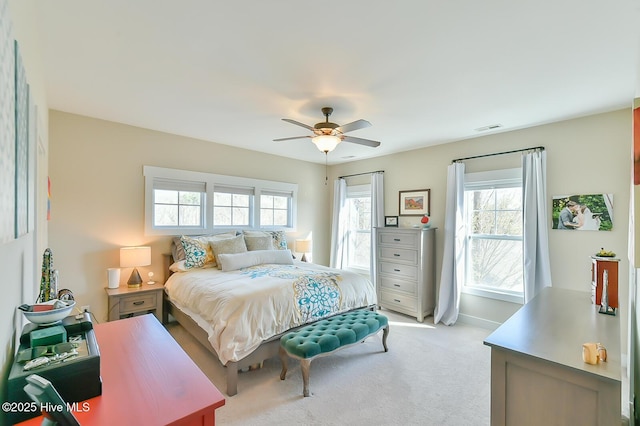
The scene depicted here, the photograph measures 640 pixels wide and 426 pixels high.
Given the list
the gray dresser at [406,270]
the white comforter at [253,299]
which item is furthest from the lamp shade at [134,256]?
the gray dresser at [406,270]

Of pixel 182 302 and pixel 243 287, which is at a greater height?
pixel 243 287

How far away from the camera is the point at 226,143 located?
14.4 ft

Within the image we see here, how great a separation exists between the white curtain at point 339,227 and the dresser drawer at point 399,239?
1.03 m

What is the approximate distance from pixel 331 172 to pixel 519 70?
394cm

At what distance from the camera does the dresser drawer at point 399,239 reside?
4.14 metres

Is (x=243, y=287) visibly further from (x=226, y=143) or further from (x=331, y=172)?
(x=331, y=172)

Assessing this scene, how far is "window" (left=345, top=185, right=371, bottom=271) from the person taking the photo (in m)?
5.36

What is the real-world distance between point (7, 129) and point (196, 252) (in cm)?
305

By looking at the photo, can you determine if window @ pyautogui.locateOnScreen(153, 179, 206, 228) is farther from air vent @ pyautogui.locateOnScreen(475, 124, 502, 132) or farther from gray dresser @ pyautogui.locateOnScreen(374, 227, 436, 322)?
air vent @ pyautogui.locateOnScreen(475, 124, 502, 132)

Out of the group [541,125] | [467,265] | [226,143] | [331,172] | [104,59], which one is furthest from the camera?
[331,172]

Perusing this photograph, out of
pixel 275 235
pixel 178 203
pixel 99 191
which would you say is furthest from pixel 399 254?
pixel 99 191

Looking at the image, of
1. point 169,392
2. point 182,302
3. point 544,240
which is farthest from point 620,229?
point 182,302

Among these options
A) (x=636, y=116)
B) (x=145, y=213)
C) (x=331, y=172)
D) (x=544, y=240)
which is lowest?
(x=544, y=240)

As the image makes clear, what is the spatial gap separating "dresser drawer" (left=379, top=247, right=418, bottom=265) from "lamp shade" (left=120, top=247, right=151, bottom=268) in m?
3.22
